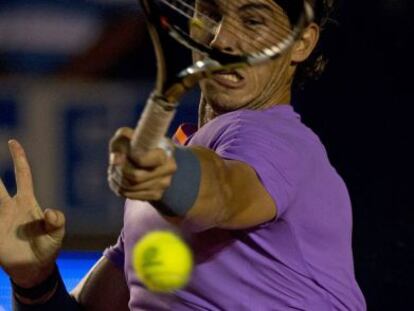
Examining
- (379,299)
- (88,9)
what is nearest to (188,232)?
(379,299)

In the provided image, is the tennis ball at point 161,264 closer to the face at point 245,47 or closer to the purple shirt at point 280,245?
the purple shirt at point 280,245

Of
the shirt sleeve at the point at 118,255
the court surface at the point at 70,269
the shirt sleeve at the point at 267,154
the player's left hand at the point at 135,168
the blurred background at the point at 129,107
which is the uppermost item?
the player's left hand at the point at 135,168

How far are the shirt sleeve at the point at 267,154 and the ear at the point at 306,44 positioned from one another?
0.26m

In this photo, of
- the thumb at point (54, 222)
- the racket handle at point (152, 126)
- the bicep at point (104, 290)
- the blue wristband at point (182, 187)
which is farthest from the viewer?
the bicep at point (104, 290)

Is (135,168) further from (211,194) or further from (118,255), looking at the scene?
(118,255)

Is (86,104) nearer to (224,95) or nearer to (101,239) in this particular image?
(101,239)

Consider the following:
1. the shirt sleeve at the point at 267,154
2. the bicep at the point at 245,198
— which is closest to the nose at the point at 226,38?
the shirt sleeve at the point at 267,154

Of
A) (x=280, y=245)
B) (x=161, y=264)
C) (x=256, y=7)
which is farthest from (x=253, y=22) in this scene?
(x=161, y=264)

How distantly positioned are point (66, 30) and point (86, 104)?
18 centimetres

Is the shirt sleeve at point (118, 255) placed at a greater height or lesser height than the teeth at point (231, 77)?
lesser

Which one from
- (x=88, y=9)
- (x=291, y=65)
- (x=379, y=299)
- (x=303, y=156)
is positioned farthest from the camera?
(x=88, y=9)

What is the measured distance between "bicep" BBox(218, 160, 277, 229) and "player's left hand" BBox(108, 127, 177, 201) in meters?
0.14

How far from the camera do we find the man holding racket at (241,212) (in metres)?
1.30

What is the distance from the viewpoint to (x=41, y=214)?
163cm
